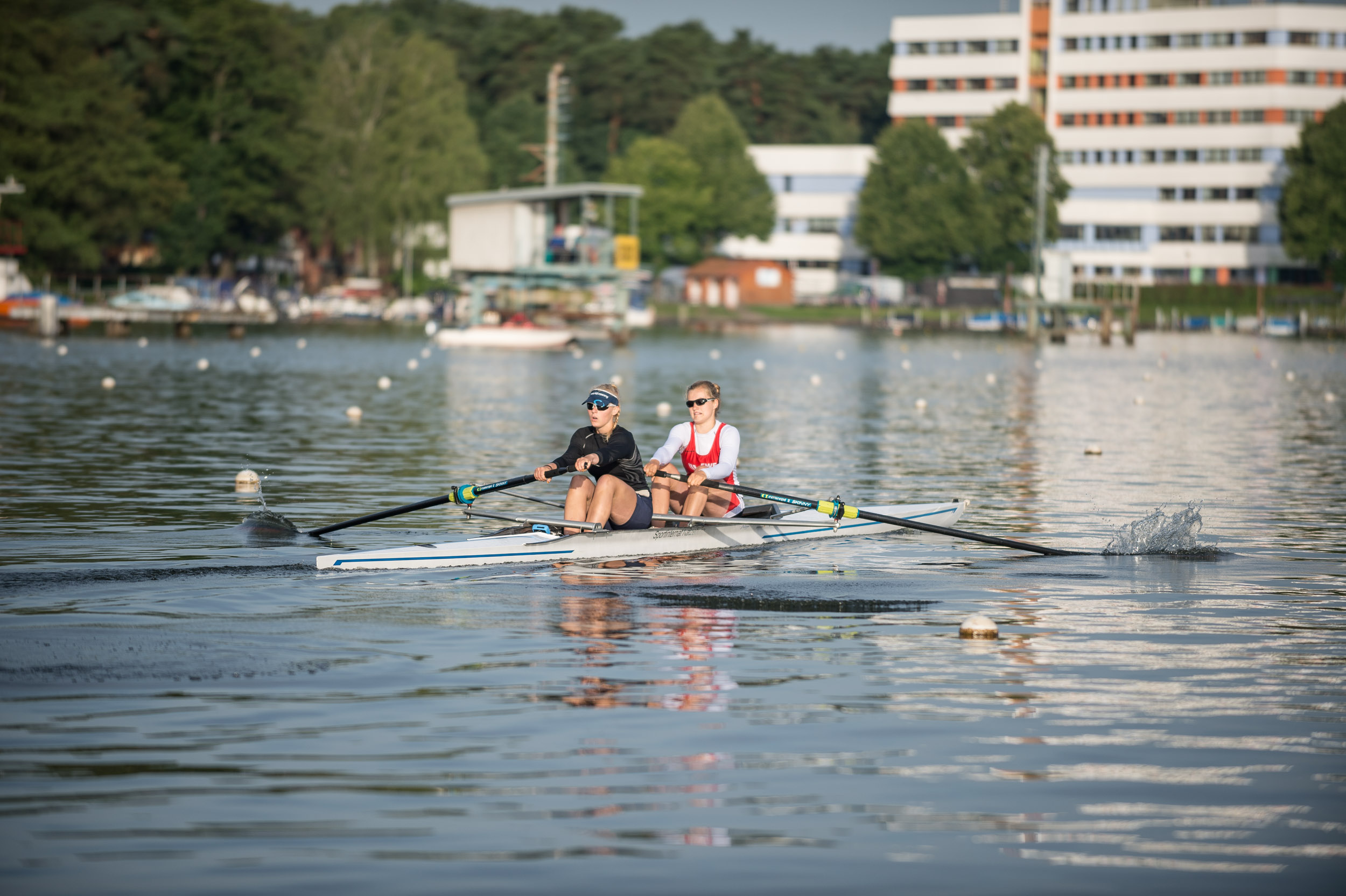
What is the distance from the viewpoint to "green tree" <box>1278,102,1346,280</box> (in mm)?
121938

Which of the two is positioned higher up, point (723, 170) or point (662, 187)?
point (723, 170)

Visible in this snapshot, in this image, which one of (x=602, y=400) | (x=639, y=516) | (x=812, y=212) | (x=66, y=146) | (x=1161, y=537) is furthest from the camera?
(x=812, y=212)

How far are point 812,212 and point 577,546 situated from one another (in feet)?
489

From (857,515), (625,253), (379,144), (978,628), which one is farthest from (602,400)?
(379,144)

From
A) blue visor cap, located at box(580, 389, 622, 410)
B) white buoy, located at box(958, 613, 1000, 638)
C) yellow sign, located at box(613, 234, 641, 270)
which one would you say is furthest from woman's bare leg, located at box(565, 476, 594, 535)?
yellow sign, located at box(613, 234, 641, 270)

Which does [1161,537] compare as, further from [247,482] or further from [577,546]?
[247,482]

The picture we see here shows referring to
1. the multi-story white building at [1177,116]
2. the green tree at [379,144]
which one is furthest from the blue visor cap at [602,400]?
the multi-story white building at [1177,116]

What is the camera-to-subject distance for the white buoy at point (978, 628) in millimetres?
13055

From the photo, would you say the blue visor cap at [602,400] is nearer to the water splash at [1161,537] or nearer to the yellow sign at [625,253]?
the water splash at [1161,537]

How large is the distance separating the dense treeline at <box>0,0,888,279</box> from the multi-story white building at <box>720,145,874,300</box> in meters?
9.67

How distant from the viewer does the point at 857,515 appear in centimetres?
1741

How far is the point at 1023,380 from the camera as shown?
188ft

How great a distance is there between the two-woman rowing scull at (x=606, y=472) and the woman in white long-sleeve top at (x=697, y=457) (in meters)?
0.20

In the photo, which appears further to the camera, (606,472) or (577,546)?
(606,472)
